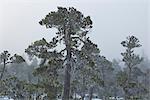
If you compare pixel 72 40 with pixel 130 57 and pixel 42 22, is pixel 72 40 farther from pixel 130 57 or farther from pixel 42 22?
pixel 130 57

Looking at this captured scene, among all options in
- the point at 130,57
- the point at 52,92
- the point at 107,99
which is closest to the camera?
the point at 52,92

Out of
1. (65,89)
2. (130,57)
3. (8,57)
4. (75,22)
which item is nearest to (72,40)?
(75,22)

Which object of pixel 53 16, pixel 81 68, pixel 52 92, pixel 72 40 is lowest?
pixel 52 92

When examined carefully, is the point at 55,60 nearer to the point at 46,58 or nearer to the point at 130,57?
the point at 46,58

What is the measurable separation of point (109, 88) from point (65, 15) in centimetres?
3801

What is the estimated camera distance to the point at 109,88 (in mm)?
59219

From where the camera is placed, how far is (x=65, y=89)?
22.8m

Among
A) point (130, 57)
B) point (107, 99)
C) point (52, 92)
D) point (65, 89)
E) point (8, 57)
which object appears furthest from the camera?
point (107, 99)

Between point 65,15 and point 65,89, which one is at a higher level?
point 65,15

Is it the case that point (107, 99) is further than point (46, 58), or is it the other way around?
point (107, 99)

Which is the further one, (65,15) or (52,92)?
(52,92)

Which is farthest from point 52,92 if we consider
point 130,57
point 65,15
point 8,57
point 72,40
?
point 130,57

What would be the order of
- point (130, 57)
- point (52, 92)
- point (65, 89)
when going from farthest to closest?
point (130, 57) < point (52, 92) < point (65, 89)

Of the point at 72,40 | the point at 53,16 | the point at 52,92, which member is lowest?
the point at 52,92
